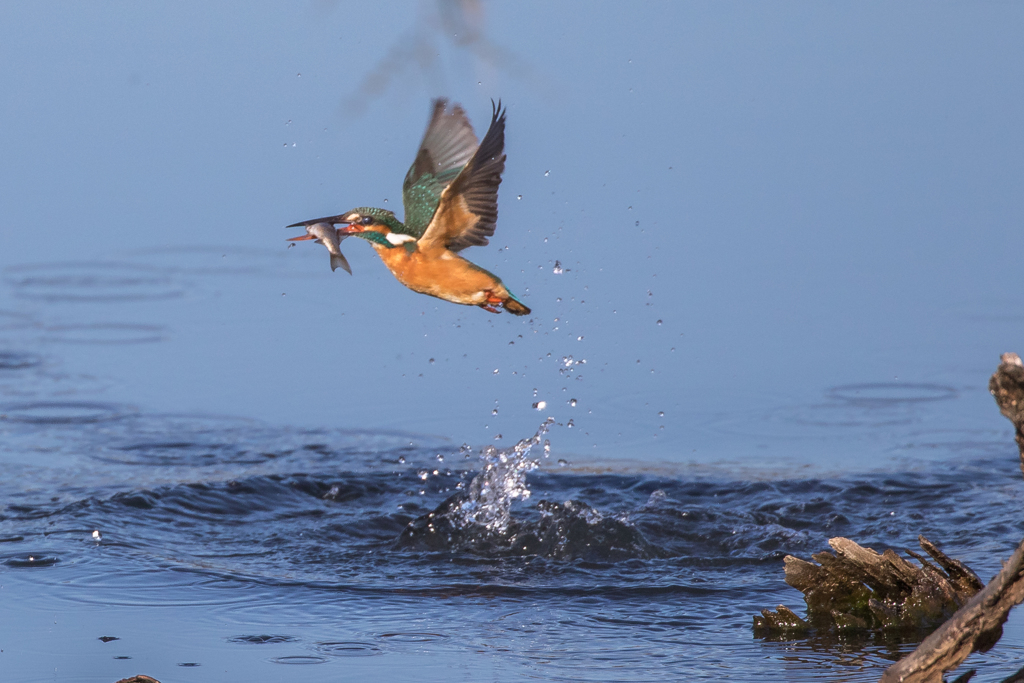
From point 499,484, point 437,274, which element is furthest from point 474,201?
point 499,484

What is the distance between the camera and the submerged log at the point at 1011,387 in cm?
245

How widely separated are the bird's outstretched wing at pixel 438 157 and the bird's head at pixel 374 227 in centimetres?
35

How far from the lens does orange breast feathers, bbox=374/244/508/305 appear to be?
3.96m

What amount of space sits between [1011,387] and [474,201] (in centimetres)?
190

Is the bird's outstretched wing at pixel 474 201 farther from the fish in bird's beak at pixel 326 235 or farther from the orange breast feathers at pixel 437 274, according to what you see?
the fish in bird's beak at pixel 326 235

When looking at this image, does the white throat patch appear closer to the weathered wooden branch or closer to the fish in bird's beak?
the fish in bird's beak

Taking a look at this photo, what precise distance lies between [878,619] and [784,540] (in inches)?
48.2

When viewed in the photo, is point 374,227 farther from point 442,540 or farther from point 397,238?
point 442,540

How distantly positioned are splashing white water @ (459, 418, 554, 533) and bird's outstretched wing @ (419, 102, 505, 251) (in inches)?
62.6

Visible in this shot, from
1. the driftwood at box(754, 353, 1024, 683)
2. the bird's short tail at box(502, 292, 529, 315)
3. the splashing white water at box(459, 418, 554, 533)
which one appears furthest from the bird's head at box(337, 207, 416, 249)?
the splashing white water at box(459, 418, 554, 533)

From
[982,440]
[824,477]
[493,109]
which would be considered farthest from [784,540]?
[493,109]

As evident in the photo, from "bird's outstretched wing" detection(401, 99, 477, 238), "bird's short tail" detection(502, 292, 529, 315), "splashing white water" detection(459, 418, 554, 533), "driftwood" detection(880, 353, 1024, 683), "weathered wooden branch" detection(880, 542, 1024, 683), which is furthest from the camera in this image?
"splashing white water" detection(459, 418, 554, 533)

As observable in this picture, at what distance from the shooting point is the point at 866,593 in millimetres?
3969

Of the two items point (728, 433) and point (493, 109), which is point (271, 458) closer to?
point (728, 433)
